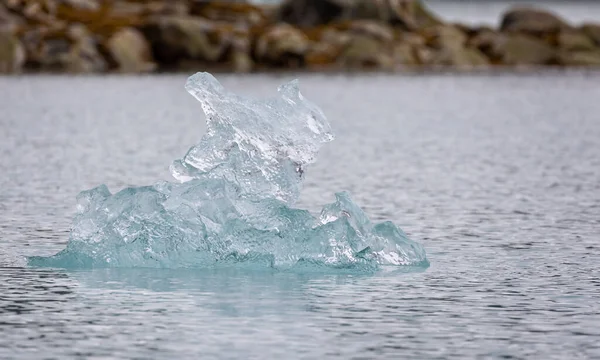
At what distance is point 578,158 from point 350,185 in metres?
16.5

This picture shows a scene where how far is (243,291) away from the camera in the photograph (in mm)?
25719

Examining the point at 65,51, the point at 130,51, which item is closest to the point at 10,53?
the point at 65,51

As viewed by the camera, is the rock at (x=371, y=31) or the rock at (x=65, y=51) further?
the rock at (x=371, y=31)

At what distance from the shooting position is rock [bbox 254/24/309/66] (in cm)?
17525

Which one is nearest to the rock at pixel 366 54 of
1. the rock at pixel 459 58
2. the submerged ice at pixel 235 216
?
the rock at pixel 459 58

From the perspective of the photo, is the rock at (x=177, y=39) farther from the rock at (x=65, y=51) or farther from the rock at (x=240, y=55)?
the rock at (x=65, y=51)

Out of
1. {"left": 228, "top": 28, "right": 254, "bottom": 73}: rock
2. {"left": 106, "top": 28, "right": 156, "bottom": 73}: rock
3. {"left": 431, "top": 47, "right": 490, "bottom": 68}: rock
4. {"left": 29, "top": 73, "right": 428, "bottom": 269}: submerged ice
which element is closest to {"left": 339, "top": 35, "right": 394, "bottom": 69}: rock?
{"left": 431, "top": 47, "right": 490, "bottom": 68}: rock

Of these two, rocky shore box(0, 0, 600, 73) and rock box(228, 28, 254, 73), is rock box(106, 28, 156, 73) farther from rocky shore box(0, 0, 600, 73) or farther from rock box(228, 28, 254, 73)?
rock box(228, 28, 254, 73)

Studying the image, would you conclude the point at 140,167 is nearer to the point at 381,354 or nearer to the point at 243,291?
the point at 243,291

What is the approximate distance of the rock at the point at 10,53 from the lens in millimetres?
155500

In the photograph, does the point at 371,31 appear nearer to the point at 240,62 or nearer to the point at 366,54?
the point at 366,54

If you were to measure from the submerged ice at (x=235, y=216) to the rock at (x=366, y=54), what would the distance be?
155m

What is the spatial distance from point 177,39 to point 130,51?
6057mm

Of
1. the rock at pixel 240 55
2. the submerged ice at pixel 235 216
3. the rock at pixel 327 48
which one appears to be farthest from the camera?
the rock at pixel 327 48
